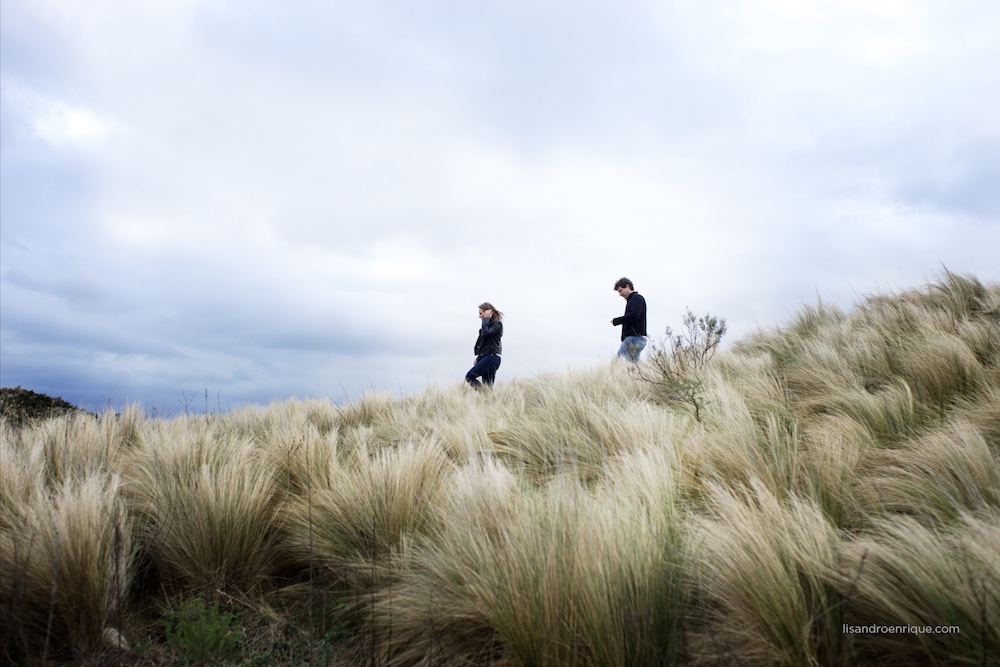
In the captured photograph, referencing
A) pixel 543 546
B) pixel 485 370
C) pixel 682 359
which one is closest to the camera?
pixel 543 546

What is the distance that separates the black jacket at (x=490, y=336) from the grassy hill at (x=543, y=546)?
5.98 m

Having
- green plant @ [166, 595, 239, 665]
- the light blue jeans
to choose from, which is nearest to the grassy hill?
green plant @ [166, 595, 239, 665]

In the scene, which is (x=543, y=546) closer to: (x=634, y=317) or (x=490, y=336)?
(x=634, y=317)

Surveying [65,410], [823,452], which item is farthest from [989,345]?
[65,410]

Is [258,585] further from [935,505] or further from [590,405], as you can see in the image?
[935,505]

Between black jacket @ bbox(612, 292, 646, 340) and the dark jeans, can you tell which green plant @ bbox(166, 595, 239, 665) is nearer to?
the dark jeans

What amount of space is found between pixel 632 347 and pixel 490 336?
2737 mm

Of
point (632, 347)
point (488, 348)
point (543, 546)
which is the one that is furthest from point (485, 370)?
point (543, 546)

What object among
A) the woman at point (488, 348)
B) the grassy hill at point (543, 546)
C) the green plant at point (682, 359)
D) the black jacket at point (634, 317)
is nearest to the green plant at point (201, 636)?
the grassy hill at point (543, 546)

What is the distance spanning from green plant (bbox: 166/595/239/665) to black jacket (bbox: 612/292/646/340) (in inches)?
341

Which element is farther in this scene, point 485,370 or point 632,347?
point 485,370

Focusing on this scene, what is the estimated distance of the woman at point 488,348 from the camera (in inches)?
425

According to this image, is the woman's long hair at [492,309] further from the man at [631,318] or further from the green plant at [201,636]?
the green plant at [201,636]

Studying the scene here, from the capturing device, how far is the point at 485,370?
10805 millimetres
